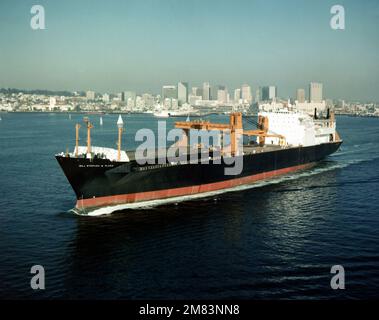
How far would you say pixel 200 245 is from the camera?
23625mm

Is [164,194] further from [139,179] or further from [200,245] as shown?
[200,245]

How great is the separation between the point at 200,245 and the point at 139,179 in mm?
9197

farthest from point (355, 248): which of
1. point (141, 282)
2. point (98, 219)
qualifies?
point (98, 219)

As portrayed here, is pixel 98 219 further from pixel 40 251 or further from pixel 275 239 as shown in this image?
pixel 275 239

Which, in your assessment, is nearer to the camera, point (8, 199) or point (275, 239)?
point (275, 239)

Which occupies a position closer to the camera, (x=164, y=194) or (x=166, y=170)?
(x=166, y=170)

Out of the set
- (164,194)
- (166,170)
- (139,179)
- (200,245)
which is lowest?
(200,245)

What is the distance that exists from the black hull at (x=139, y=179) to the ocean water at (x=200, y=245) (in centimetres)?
154

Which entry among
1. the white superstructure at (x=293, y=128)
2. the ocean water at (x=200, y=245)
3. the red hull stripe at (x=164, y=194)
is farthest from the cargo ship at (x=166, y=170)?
the white superstructure at (x=293, y=128)

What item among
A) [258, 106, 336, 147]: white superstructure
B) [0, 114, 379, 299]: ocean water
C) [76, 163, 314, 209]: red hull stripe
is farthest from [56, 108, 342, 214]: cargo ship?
[258, 106, 336, 147]: white superstructure

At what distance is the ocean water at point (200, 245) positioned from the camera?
18.5m

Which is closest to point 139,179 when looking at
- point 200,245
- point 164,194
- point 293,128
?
point 164,194
